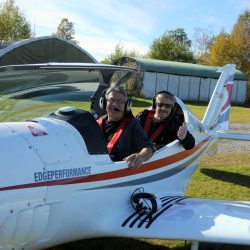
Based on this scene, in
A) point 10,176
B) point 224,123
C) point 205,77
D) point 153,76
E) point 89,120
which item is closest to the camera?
point 10,176

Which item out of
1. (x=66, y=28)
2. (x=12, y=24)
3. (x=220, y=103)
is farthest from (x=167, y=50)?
(x=220, y=103)

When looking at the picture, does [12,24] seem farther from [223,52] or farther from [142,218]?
[142,218]

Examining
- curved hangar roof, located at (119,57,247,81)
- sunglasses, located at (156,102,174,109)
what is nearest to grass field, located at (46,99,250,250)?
sunglasses, located at (156,102,174,109)

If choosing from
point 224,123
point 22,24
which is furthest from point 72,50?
point 22,24

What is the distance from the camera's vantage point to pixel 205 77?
39.3 meters

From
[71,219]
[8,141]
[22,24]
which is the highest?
[22,24]

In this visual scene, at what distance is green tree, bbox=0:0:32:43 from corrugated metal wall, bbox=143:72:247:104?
72.1 feet

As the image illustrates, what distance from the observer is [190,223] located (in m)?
4.06

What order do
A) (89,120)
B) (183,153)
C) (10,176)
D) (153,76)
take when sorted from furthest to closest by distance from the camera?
1. (153,76)
2. (183,153)
3. (89,120)
4. (10,176)

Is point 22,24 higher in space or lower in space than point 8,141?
higher

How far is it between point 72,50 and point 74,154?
2147 centimetres

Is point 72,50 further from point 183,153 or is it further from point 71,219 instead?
point 71,219

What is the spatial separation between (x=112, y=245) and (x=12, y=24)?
49074mm

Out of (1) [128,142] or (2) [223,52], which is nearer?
(1) [128,142]
